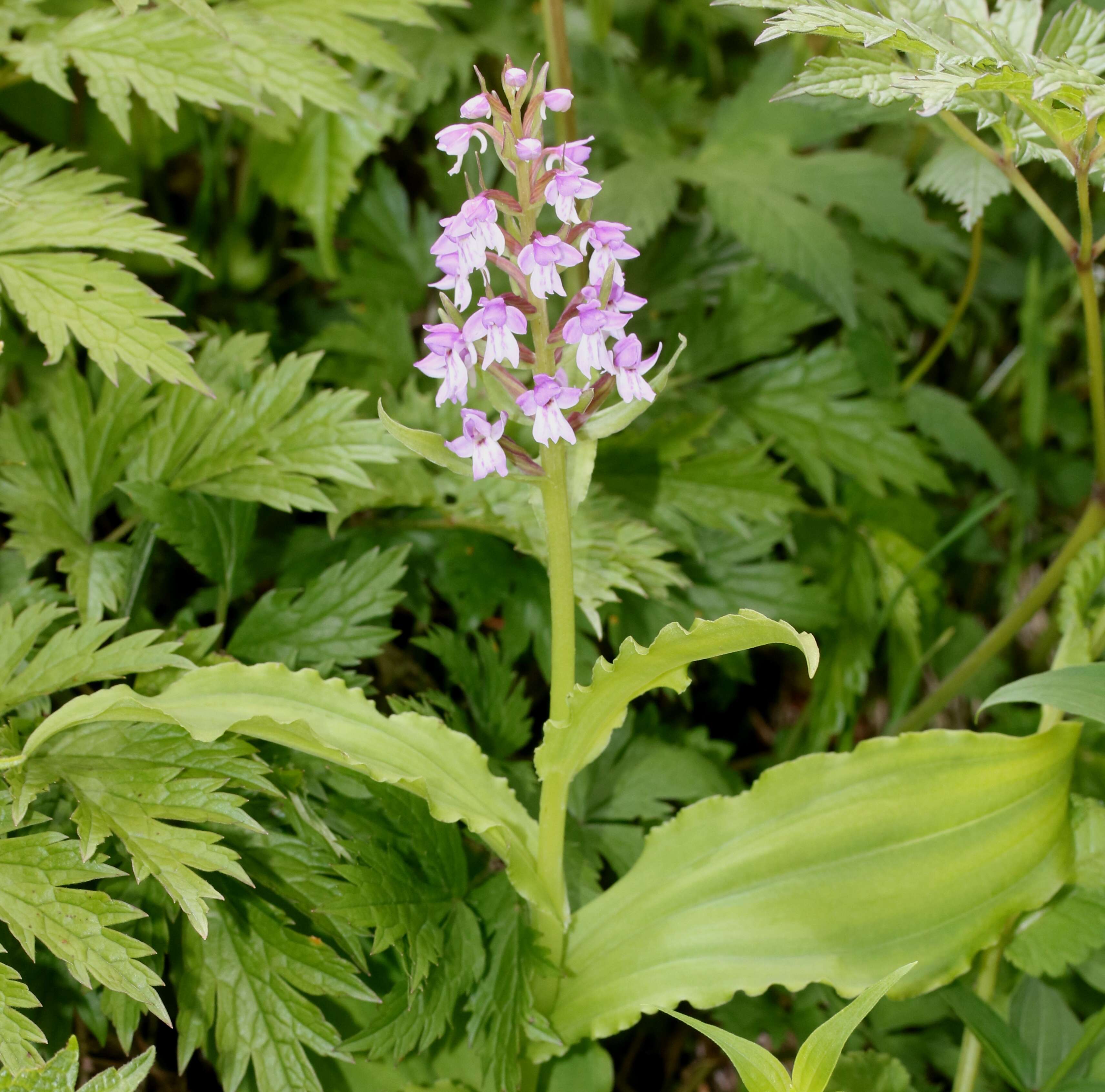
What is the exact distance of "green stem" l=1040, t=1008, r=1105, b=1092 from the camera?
1.15 meters

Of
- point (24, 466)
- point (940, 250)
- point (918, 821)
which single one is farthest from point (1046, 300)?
point (24, 466)

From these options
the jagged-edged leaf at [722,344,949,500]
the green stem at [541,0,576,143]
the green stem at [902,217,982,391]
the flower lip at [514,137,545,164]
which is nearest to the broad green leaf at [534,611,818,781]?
the flower lip at [514,137,545,164]

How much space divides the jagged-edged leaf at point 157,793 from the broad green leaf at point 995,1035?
32.3 inches

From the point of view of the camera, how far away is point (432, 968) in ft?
3.54

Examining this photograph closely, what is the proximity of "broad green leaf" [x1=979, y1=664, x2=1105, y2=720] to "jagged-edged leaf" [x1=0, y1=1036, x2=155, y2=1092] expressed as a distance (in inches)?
32.9

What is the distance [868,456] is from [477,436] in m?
1.09

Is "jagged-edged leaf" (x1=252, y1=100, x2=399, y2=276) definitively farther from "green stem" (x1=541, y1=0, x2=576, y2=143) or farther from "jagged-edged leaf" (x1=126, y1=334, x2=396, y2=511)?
"jagged-edged leaf" (x1=126, y1=334, x2=396, y2=511)

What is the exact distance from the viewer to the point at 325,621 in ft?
4.10

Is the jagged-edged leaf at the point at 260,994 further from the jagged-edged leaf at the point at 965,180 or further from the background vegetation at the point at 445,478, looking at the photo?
the jagged-edged leaf at the point at 965,180

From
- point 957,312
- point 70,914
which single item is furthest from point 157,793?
point 957,312

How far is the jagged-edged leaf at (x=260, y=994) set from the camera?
100cm

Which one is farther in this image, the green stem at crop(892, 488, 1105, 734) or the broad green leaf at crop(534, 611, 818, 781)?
the green stem at crop(892, 488, 1105, 734)

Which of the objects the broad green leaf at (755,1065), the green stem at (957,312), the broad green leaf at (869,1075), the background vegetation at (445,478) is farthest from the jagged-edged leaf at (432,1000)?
the green stem at (957,312)

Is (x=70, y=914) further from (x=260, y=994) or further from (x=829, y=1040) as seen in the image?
(x=829, y=1040)
